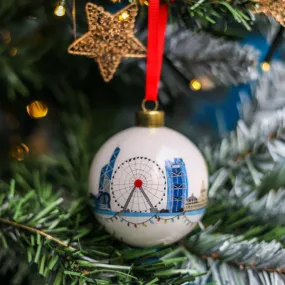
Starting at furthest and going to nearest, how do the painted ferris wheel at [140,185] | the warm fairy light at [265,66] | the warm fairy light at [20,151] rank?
the warm fairy light at [20,151], the warm fairy light at [265,66], the painted ferris wheel at [140,185]

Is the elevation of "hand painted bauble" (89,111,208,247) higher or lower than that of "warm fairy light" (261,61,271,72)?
lower

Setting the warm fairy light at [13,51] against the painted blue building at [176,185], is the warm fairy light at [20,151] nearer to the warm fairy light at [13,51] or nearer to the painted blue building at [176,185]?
the warm fairy light at [13,51]

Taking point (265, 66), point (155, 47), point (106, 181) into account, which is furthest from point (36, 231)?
point (265, 66)

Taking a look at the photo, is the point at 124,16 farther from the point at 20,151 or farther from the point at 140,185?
the point at 20,151

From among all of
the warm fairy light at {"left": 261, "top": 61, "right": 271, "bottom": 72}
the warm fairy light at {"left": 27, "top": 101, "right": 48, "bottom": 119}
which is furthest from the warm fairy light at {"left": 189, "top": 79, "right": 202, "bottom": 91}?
the warm fairy light at {"left": 27, "top": 101, "right": 48, "bottom": 119}

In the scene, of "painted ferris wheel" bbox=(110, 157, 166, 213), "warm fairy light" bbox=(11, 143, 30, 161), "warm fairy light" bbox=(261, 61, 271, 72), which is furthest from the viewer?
"warm fairy light" bbox=(11, 143, 30, 161)

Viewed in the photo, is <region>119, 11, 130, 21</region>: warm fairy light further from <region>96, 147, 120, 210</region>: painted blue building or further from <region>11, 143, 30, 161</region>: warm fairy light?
<region>11, 143, 30, 161</region>: warm fairy light

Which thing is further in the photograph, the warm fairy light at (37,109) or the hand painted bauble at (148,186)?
the warm fairy light at (37,109)

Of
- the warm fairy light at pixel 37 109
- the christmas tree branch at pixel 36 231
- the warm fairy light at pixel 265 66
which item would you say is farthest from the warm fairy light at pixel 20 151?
the warm fairy light at pixel 265 66
